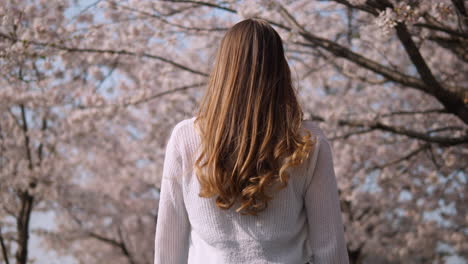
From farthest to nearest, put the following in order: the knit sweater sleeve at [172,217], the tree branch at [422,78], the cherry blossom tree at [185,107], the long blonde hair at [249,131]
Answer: the cherry blossom tree at [185,107]
the tree branch at [422,78]
the knit sweater sleeve at [172,217]
the long blonde hair at [249,131]

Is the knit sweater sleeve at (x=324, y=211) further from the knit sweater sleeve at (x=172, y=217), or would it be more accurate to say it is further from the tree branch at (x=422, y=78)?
the tree branch at (x=422, y=78)

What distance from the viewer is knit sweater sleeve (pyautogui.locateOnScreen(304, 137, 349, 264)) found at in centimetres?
146

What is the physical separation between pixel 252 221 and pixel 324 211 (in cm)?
22

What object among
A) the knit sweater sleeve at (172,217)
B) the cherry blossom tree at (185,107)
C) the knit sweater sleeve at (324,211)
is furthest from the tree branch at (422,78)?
the knit sweater sleeve at (172,217)

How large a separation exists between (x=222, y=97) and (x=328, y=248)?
1.79 feet

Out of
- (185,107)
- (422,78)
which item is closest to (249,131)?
(422,78)

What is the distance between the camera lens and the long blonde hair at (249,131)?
139 cm

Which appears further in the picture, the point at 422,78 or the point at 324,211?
the point at 422,78

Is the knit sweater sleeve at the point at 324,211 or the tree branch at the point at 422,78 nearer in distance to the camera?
the knit sweater sleeve at the point at 324,211

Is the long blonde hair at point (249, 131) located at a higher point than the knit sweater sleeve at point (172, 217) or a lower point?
higher

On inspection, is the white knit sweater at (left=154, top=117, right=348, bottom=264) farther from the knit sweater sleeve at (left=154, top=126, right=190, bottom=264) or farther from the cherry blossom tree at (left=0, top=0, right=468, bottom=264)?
the cherry blossom tree at (left=0, top=0, right=468, bottom=264)

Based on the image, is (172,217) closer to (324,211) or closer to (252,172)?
(252,172)

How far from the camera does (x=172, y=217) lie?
1519 mm

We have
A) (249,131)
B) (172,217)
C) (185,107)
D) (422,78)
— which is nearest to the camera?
(249,131)
